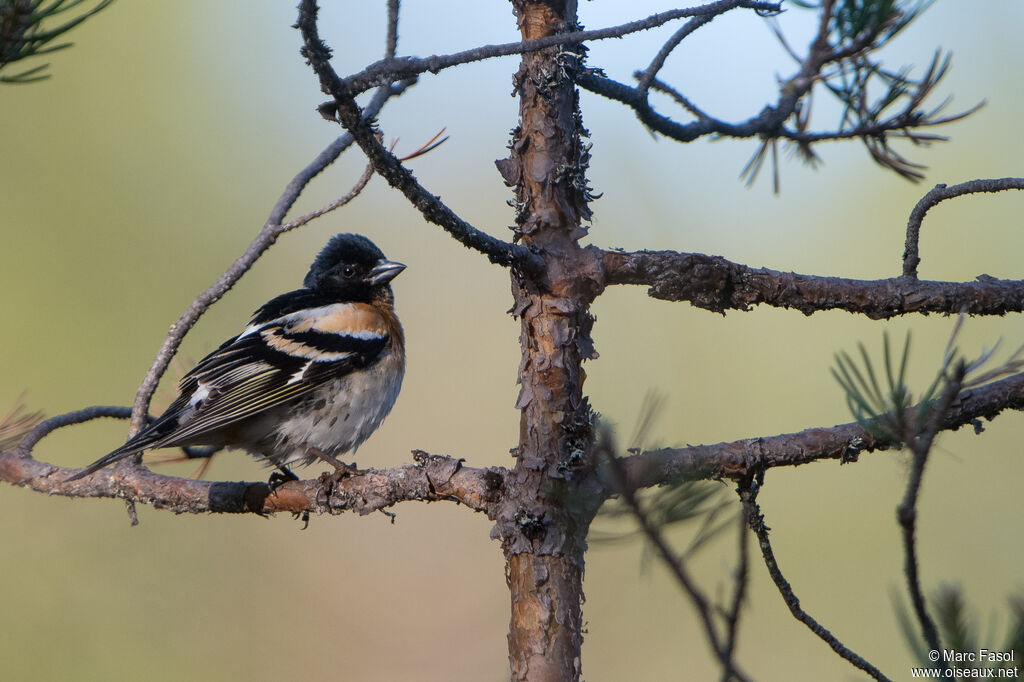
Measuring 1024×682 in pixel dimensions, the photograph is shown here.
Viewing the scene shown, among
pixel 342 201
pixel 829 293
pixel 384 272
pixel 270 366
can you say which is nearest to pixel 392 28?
pixel 342 201

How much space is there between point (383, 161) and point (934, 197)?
1.46 m

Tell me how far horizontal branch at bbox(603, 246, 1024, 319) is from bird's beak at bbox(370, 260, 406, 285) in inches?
88.0

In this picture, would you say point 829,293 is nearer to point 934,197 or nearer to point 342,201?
point 934,197

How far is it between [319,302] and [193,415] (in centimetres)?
109

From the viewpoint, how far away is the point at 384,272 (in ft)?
13.9

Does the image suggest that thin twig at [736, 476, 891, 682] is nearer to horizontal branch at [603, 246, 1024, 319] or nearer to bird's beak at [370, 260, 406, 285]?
horizontal branch at [603, 246, 1024, 319]

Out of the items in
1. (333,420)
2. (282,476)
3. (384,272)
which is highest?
(384,272)

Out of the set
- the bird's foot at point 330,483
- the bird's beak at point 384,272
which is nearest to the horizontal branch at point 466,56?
the bird's foot at point 330,483

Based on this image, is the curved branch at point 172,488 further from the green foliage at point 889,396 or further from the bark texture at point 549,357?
the green foliage at point 889,396

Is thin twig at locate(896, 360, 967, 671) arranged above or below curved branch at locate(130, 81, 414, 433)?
below

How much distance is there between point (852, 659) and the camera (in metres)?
1.59

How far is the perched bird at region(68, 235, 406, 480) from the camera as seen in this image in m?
3.35

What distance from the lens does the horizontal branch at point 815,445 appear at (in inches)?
71.9

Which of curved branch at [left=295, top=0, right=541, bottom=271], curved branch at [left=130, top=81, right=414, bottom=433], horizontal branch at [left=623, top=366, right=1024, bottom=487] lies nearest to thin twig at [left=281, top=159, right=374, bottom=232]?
curved branch at [left=130, top=81, right=414, bottom=433]
